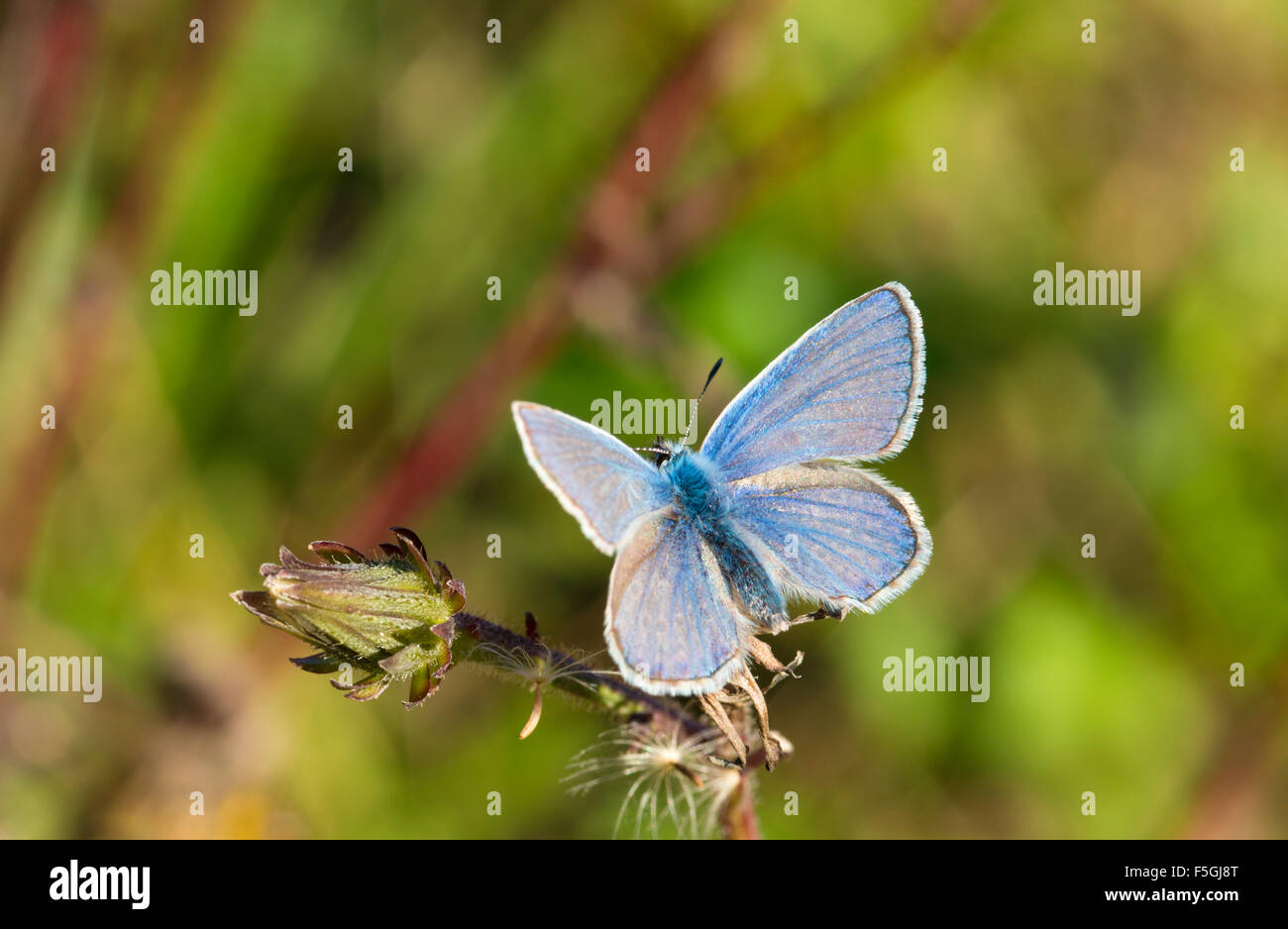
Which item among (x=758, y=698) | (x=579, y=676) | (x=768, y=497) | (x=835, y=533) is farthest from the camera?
(x=768, y=497)

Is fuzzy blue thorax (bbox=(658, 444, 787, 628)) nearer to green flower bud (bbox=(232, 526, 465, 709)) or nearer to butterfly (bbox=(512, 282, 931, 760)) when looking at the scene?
butterfly (bbox=(512, 282, 931, 760))

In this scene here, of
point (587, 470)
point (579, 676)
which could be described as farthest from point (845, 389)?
point (579, 676)

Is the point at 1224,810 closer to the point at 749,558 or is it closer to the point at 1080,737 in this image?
the point at 1080,737

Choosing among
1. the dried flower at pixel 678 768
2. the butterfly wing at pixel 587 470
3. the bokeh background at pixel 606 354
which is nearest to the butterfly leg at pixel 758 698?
the dried flower at pixel 678 768

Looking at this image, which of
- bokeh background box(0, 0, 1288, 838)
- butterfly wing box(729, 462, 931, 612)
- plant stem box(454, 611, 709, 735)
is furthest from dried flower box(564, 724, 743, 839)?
bokeh background box(0, 0, 1288, 838)

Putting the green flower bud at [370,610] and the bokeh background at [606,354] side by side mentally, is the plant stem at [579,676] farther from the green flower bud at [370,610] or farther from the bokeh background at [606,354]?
the bokeh background at [606,354]

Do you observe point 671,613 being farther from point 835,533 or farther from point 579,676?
point 835,533

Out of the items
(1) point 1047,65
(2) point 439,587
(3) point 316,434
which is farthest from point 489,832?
(1) point 1047,65
